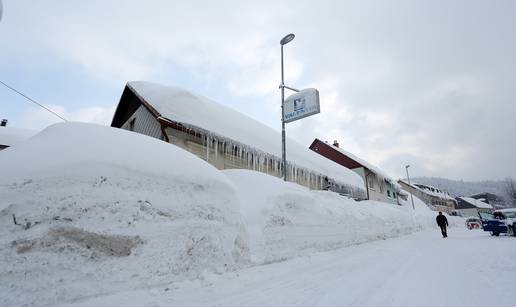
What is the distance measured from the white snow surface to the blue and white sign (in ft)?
16.6

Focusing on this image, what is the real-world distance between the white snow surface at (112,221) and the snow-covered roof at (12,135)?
19043mm

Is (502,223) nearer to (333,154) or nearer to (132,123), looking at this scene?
(333,154)

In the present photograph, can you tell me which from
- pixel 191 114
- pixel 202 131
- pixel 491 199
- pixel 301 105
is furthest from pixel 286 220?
pixel 491 199

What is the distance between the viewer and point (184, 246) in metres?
3.79

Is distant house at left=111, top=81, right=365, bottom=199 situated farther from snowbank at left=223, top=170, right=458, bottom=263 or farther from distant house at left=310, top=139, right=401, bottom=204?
distant house at left=310, top=139, right=401, bottom=204

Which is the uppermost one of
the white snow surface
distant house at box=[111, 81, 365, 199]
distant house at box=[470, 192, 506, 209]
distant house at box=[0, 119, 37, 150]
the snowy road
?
distant house at box=[470, 192, 506, 209]

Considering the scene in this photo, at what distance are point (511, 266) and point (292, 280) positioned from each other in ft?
13.9

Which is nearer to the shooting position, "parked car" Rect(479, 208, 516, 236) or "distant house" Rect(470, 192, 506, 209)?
"parked car" Rect(479, 208, 516, 236)

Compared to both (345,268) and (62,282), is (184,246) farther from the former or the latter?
(345,268)

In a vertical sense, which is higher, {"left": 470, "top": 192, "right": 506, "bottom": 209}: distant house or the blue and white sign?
{"left": 470, "top": 192, "right": 506, "bottom": 209}: distant house

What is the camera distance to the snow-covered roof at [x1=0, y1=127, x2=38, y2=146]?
1737 cm

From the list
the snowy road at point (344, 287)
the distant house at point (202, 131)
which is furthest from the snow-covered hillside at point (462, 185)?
the snowy road at point (344, 287)

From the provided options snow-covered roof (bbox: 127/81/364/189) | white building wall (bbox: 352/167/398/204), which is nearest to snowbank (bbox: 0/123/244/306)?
snow-covered roof (bbox: 127/81/364/189)

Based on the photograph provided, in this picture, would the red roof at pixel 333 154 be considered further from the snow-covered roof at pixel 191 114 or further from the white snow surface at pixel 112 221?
the white snow surface at pixel 112 221
